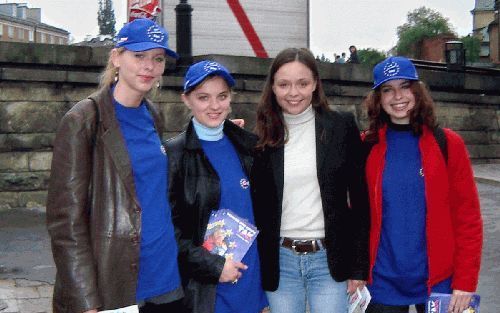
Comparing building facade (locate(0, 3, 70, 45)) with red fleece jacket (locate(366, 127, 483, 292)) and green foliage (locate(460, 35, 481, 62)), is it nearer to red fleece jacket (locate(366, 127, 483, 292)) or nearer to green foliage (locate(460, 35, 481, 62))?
green foliage (locate(460, 35, 481, 62))

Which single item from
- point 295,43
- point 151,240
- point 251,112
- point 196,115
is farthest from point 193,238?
point 251,112

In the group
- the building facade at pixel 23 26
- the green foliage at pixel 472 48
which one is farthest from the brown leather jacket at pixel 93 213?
the building facade at pixel 23 26

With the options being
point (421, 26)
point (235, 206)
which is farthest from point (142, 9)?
point (421, 26)

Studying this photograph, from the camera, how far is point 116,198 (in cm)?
305

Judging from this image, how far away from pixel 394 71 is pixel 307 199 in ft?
2.55

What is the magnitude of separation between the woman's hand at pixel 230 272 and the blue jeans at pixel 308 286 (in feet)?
0.97

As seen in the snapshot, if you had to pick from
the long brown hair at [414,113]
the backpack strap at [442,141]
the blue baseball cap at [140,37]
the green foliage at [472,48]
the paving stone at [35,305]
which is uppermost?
the green foliage at [472,48]

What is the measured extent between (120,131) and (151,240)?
47 cm

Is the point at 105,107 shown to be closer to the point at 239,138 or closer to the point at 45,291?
the point at 239,138

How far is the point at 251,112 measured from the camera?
38.9 feet

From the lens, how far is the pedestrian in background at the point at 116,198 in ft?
9.74

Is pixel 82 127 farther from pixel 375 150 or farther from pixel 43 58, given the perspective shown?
pixel 43 58

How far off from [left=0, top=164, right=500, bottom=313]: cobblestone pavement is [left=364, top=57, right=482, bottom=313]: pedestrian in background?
2.67m

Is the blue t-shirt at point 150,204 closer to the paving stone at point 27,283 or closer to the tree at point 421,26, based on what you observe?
the paving stone at point 27,283
